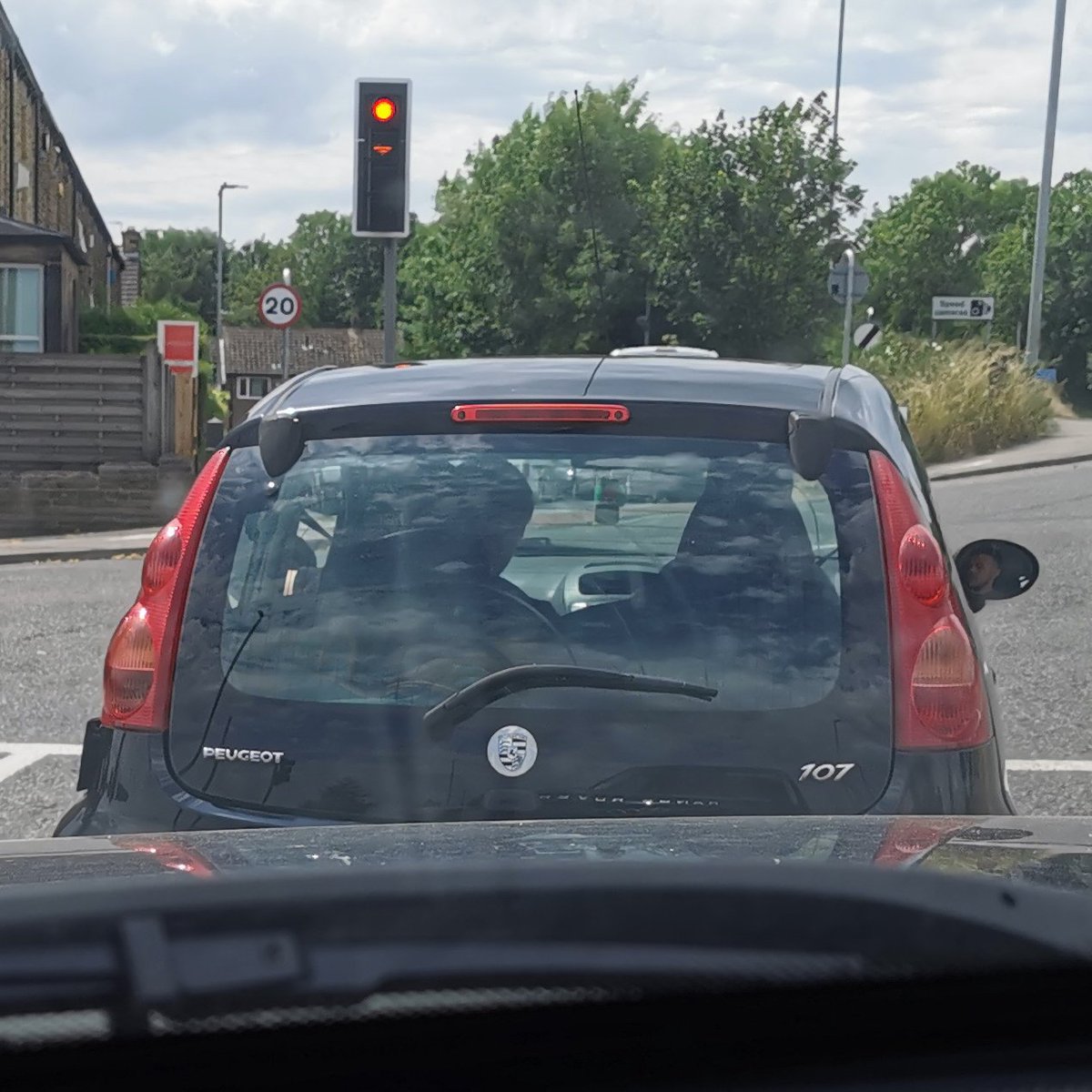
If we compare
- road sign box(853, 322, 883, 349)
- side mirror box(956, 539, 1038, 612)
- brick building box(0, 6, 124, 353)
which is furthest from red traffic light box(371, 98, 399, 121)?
road sign box(853, 322, 883, 349)

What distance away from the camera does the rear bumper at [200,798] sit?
3084 millimetres

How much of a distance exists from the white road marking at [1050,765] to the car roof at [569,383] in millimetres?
3716

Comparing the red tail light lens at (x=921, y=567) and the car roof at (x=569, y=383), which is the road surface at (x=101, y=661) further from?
the red tail light lens at (x=921, y=567)

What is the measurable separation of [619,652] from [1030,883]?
4.37ft

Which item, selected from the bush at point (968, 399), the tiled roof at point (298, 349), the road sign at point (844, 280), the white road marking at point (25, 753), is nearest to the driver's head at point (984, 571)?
the white road marking at point (25, 753)

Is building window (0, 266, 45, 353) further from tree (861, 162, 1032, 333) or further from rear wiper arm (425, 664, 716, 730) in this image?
tree (861, 162, 1032, 333)

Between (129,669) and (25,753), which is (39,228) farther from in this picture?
(129,669)

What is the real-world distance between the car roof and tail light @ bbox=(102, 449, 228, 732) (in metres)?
0.25

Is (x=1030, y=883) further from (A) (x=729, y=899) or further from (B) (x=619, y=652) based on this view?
(B) (x=619, y=652)

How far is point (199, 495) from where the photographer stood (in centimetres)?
342

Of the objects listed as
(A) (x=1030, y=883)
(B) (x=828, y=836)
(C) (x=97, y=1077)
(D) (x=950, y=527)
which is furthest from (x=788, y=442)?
(D) (x=950, y=527)

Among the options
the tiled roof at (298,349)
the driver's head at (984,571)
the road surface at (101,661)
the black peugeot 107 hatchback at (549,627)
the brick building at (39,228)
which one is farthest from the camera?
the tiled roof at (298,349)

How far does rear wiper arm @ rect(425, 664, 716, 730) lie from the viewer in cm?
307

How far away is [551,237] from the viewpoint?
212 feet
